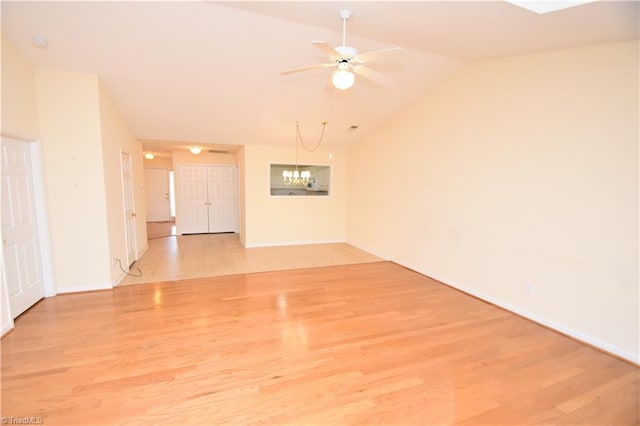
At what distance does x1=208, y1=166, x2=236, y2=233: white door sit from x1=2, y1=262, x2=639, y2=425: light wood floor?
4.83m

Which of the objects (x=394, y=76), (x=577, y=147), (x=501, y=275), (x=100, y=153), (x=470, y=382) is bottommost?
(x=470, y=382)

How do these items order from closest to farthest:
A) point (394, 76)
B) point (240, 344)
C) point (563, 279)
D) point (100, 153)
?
point (240, 344) < point (563, 279) < point (100, 153) < point (394, 76)

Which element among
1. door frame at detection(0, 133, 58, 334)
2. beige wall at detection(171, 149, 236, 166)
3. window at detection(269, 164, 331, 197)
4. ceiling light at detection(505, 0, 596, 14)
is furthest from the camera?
beige wall at detection(171, 149, 236, 166)

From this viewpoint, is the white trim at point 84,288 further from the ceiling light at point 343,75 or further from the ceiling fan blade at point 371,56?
the ceiling fan blade at point 371,56

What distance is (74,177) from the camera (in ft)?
11.9

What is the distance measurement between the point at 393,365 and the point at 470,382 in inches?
22.2

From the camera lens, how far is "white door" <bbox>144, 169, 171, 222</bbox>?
10148 millimetres

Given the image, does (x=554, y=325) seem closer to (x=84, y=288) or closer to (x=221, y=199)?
(x=84, y=288)

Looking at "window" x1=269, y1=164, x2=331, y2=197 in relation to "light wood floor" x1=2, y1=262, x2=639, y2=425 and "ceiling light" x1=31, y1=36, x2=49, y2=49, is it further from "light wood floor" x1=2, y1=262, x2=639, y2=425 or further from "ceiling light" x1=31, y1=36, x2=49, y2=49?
"ceiling light" x1=31, y1=36, x2=49, y2=49

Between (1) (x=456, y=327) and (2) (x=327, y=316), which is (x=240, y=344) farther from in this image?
(1) (x=456, y=327)

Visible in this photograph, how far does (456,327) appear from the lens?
2941mm

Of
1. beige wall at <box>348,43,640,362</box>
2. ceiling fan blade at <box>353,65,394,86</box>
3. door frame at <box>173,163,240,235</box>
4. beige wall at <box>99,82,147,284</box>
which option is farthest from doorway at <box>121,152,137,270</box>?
beige wall at <box>348,43,640,362</box>

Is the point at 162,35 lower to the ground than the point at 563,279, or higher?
higher

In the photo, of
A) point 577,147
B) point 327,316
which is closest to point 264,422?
point 327,316
